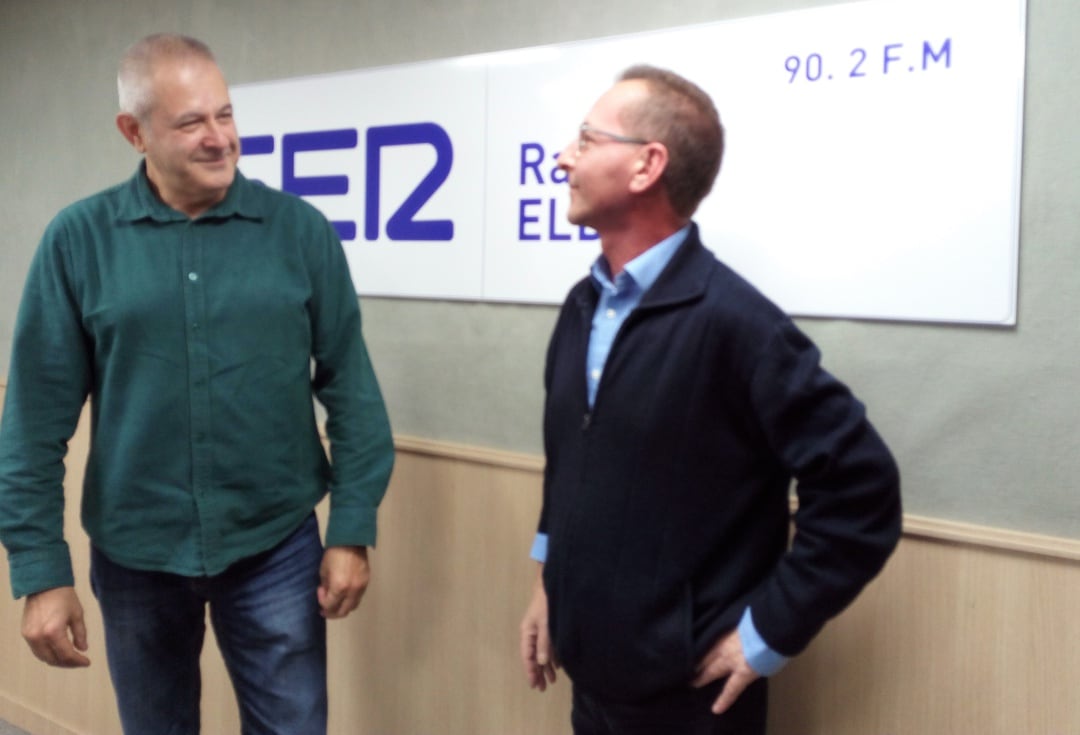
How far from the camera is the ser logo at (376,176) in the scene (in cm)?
204

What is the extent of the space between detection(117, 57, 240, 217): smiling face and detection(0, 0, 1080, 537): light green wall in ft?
2.11

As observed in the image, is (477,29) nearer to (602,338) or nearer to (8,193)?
(602,338)

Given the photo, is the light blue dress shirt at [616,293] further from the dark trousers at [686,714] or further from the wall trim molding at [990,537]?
the wall trim molding at [990,537]

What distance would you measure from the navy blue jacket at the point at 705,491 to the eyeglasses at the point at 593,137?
160 mm

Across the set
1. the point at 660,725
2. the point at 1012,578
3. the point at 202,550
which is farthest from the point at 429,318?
the point at 1012,578

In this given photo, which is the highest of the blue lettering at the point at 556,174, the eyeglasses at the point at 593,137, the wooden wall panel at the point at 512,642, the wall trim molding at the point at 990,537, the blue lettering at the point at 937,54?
the blue lettering at the point at 937,54

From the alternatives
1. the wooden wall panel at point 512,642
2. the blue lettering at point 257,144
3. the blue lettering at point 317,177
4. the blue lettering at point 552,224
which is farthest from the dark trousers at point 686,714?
the blue lettering at point 257,144

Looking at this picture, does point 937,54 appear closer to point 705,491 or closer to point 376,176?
point 705,491

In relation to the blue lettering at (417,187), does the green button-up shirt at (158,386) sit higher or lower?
lower

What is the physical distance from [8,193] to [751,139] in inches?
94.3

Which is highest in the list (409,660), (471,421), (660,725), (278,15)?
(278,15)

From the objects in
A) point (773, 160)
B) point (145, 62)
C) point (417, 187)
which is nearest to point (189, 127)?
point (145, 62)

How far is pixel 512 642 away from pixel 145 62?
4.37 ft

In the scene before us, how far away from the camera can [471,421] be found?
2070mm
